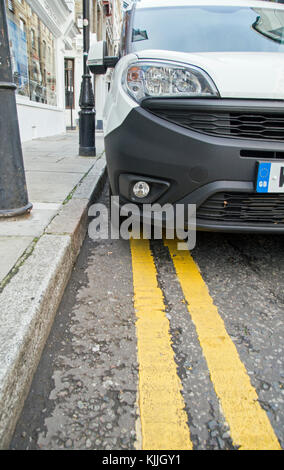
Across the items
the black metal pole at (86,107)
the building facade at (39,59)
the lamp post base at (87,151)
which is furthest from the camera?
the building facade at (39,59)

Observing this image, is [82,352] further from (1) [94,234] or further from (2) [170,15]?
(2) [170,15]

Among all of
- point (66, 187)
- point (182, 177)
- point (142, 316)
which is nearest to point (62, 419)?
point (142, 316)

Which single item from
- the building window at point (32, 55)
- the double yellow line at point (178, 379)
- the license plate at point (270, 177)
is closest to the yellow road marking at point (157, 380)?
the double yellow line at point (178, 379)

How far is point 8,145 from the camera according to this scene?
93.4 inches

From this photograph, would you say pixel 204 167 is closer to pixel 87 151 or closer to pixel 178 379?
pixel 178 379

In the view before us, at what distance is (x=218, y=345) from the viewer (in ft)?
5.22

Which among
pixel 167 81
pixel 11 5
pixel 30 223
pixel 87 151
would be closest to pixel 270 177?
pixel 167 81

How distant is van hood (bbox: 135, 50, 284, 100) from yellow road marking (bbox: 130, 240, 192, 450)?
1207 mm

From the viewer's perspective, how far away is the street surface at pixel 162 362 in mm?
1156

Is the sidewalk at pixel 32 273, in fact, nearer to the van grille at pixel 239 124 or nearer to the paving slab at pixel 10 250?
the paving slab at pixel 10 250

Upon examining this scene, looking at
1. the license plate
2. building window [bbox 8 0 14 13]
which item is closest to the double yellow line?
the license plate

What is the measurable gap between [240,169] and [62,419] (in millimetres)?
1462

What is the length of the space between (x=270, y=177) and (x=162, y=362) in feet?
3.74

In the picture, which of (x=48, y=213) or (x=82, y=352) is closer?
(x=82, y=352)
